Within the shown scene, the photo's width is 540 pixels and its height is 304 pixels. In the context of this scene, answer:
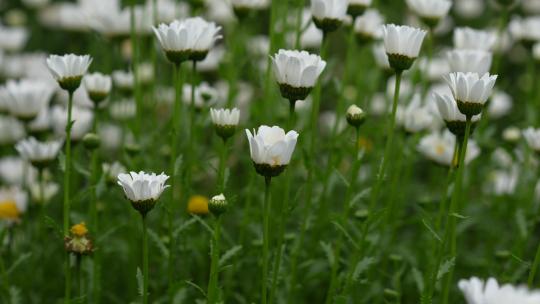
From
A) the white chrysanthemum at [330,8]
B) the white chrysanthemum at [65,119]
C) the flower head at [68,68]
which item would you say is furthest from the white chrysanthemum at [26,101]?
the white chrysanthemum at [330,8]

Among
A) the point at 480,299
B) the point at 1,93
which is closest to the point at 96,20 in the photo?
the point at 1,93

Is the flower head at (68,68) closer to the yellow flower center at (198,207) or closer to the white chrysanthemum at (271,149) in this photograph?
Answer: the white chrysanthemum at (271,149)

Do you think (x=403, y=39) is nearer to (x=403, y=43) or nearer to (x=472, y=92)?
(x=403, y=43)

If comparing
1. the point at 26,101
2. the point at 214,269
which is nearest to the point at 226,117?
the point at 214,269

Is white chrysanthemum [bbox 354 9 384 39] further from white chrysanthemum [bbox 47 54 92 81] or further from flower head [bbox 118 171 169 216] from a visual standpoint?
flower head [bbox 118 171 169 216]

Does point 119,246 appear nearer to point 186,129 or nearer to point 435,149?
point 186,129
